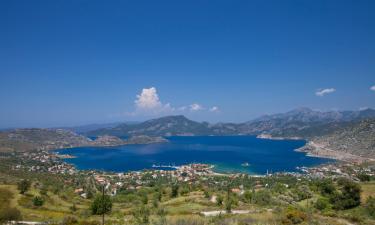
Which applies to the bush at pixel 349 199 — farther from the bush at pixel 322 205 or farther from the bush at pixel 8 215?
the bush at pixel 8 215

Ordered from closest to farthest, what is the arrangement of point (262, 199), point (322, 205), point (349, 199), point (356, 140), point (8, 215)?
point (8, 215)
point (322, 205)
point (349, 199)
point (262, 199)
point (356, 140)

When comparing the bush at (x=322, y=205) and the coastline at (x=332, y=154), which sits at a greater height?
the bush at (x=322, y=205)

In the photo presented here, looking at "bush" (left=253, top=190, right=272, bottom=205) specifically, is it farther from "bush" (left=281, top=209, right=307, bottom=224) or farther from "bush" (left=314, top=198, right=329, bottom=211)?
"bush" (left=281, top=209, right=307, bottom=224)

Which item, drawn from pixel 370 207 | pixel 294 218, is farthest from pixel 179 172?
pixel 294 218

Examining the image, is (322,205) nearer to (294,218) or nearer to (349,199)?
(349,199)

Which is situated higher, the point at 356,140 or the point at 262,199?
the point at 356,140

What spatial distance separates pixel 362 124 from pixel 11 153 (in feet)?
614

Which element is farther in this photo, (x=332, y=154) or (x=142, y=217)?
(x=332, y=154)

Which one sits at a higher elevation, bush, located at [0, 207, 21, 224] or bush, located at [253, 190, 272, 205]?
bush, located at [0, 207, 21, 224]

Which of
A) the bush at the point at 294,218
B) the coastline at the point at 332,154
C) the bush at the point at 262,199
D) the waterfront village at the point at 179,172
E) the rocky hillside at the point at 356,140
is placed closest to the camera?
the bush at the point at 294,218

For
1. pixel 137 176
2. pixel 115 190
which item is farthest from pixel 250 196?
pixel 137 176

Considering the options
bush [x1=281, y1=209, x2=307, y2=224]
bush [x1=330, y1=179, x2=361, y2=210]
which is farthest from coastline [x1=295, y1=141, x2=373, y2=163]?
bush [x1=281, y1=209, x2=307, y2=224]

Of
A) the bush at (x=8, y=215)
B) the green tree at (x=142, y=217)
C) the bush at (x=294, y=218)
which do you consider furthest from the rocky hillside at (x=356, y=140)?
the bush at (x=8, y=215)

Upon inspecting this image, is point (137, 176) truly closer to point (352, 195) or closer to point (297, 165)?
point (297, 165)
